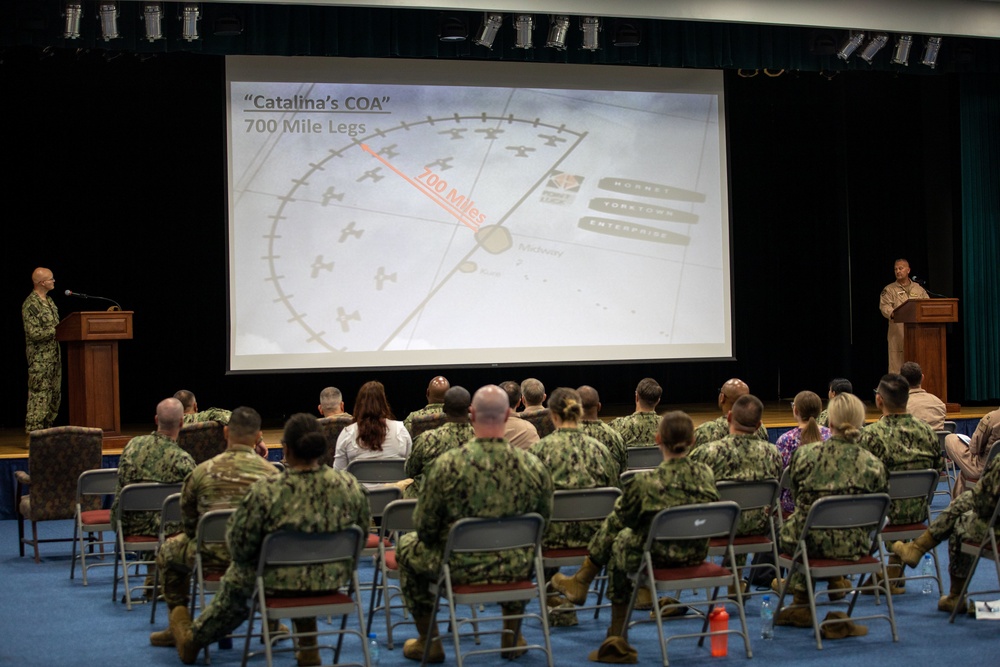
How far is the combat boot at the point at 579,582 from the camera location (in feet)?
20.1

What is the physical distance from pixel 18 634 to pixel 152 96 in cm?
827

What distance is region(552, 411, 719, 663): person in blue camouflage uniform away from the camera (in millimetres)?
5426

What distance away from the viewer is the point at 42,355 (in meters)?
11.3

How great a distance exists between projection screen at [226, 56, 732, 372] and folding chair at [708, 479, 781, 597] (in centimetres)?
597

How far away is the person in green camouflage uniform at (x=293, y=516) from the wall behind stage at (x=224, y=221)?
706cm

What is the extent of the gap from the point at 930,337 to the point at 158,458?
8927 millimetres

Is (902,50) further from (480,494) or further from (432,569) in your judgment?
(432,569)

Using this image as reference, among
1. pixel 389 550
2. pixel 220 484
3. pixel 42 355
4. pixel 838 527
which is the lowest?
pixel 389 550

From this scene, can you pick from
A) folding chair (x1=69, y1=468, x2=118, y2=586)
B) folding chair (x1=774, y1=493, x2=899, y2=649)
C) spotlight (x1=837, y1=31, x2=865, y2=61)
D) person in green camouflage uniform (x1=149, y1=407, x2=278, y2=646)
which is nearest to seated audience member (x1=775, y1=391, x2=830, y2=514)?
folding chair (x1=774, y1=493, x2=899, y2=649)

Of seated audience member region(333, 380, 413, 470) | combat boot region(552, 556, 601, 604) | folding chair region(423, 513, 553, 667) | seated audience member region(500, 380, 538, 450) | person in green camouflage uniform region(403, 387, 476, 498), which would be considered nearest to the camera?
folding chair region(423, 513, 553, 667)

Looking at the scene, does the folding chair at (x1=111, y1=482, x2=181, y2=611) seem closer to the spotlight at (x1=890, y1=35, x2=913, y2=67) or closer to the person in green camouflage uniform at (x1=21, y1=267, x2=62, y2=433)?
the person in green camouflage uniform at (x1=21, y1=267, x2=62, y2=433)

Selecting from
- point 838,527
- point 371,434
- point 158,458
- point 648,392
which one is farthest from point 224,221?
point 838,527

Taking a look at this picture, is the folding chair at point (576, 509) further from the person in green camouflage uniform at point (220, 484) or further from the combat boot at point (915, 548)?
the combat boot at point (915, 548)

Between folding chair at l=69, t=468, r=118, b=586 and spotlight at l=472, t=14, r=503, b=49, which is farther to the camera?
spotlight at l=472, t=14, r=503, b=49
